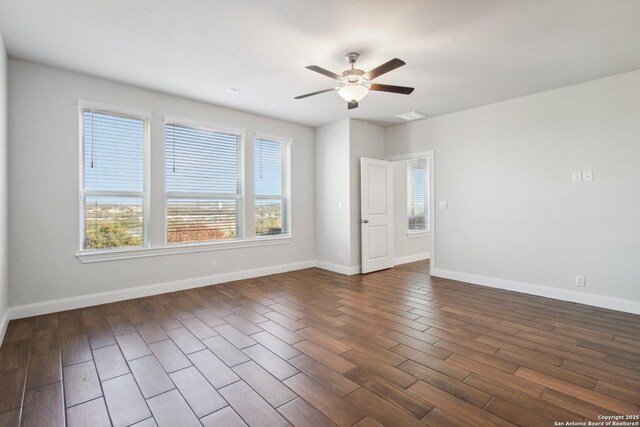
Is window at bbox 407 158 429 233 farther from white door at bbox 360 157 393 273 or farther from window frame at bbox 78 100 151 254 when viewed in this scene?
window frame at bbox 78 100 151 254

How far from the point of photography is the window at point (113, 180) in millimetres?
3465

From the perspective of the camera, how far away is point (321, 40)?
2.63 m

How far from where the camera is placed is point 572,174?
3.63m

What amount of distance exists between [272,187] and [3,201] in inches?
126

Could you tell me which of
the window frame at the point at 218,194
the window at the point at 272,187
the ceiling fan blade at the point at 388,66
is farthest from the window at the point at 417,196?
the ceiling fan blade at the point at 388,66

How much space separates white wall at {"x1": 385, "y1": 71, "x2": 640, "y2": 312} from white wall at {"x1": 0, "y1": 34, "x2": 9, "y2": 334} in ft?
17.3

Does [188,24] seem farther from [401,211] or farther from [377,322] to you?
[401,211]

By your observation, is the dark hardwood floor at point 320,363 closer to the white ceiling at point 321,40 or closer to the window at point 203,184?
the window at point 203,184

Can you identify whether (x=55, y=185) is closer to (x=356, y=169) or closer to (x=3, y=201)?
(x=3, y=201)

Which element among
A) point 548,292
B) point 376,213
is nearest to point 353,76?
point 376,213

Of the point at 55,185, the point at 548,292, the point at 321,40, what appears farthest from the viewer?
the point at 548,292

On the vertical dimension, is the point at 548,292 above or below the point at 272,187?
below

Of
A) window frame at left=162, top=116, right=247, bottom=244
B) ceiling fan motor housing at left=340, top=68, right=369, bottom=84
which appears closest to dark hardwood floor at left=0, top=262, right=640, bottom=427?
window frame at left=162, top=116, right=247, bottom=244

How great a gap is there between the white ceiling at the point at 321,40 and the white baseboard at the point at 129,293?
2.54m
